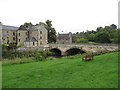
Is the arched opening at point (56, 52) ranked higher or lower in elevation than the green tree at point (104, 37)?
lower

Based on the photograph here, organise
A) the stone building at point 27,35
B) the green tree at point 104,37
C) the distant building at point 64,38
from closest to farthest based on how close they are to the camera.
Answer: the stone building at point 27,35, the green tree at point 104,37, the distant building at point 64,38

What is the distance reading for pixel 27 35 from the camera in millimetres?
85250

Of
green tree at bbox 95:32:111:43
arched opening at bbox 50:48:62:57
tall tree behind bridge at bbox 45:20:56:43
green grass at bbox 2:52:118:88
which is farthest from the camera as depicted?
tall tree behind bridge at bbox 45:20:56:43

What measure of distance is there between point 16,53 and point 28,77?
46.9m

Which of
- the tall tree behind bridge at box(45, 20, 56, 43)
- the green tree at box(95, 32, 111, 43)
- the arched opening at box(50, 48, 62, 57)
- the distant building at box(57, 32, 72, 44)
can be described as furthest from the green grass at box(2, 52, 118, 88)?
the distant building at box(57, 32, 72, 44)

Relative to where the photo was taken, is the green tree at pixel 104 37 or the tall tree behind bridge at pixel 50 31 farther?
the tall tree behind bridge at pixel 50 31

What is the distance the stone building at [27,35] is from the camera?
266 ft

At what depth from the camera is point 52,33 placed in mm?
92438

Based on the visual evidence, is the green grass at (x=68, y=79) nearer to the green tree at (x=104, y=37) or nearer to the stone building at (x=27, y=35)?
the stone building at (x=27, y=35)

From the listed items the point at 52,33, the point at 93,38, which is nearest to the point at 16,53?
the point at 52,33

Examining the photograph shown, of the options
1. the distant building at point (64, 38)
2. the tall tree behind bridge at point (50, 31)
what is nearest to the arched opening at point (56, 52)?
the tall tree behind bridge at point (50, 31)

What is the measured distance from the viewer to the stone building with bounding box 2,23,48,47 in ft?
266

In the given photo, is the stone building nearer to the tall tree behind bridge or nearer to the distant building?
the tall tree behind bridge

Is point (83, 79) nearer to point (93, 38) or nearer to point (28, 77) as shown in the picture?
point (28, 77)
